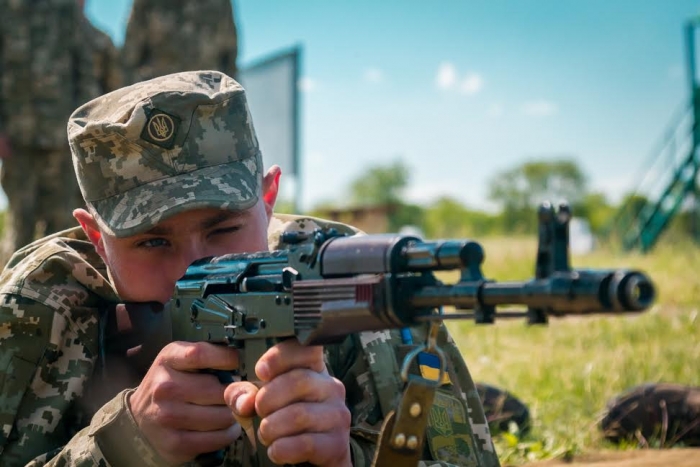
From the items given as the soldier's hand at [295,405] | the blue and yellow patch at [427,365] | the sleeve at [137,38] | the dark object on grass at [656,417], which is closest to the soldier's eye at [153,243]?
the soldier's hand at [295,405]

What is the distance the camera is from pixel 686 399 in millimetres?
4445

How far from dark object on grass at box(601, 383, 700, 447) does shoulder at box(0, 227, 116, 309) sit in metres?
2.89

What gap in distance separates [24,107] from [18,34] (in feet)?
2.36

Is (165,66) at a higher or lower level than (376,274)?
higher

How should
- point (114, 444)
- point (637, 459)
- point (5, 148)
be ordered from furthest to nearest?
point (5, 148) → point (637, 459) → point (114, 444)

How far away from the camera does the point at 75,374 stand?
268 centimetres

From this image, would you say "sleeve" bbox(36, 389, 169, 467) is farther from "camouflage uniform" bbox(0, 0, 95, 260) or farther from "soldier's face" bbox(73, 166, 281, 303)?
"camouflage uniform" bbox(0, 0, 95, 260)

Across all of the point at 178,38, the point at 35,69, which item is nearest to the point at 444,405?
the point at 35,69

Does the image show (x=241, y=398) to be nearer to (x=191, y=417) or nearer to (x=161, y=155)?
(x=191, y=417)

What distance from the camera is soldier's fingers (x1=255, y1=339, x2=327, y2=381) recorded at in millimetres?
1887

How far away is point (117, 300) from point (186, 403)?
0.76 meters

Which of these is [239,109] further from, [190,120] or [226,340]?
[226,340]

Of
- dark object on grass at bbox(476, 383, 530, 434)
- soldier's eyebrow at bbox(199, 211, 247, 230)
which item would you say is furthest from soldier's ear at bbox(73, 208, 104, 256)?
dark object on grass at bbox(476, 383, 530, 434)

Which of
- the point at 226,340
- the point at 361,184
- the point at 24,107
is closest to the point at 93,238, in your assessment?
the point at 226,340
